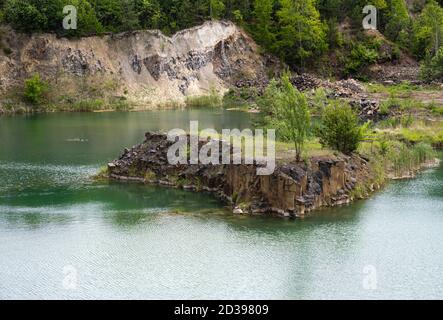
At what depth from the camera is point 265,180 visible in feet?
154

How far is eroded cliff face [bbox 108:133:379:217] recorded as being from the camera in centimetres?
4662

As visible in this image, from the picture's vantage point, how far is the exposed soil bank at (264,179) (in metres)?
46.7

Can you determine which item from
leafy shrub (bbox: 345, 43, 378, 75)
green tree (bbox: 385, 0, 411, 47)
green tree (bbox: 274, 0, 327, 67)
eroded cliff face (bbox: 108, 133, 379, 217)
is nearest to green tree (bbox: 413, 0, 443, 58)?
green tree (bbox: 385, 0, 411, 47)

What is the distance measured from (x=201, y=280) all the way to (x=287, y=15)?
9128 cm

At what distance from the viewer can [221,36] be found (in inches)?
4744

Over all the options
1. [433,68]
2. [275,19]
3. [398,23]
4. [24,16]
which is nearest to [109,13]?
[24,16]

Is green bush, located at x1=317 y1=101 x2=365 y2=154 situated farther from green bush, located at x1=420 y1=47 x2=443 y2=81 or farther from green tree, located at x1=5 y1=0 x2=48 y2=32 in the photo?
green tree, located at x1=5 y1=0 x2=48 y2=32

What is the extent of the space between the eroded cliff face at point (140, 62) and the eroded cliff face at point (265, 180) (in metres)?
53.3

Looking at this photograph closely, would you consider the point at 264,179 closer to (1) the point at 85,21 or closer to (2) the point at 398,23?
(1) the point at 85,21

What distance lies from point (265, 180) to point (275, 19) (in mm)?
→ 83796

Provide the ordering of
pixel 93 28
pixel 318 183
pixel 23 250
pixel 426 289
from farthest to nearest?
pixel 93 28
pixel 318 183
pixel 23 250
pixel 426 289

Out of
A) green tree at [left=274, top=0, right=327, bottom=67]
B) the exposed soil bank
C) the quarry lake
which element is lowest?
the quarry lake

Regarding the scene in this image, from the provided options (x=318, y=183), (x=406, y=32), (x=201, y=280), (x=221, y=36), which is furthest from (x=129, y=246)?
(x=406, y=32)

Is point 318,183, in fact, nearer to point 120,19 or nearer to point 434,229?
point 434,229
